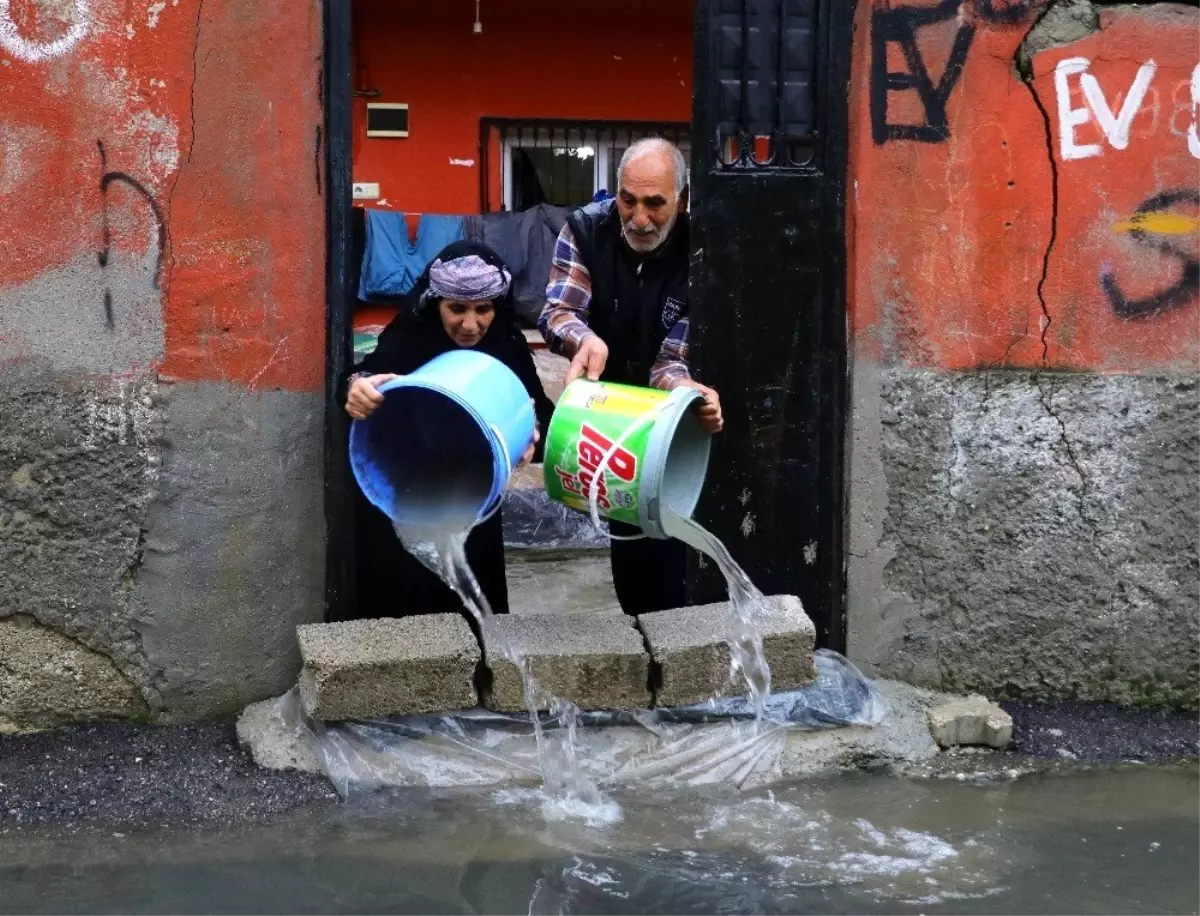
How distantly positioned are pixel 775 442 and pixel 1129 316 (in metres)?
1.06

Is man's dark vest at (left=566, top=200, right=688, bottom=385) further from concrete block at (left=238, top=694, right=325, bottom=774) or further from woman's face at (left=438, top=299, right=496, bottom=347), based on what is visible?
concrete block at (left=238, top=694, right=325, bottom=774)

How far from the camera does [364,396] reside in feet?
10.4

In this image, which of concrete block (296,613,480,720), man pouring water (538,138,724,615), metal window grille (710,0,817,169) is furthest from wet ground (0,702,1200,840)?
metal window grille (710,0,817,169)

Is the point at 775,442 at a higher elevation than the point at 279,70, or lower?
lower

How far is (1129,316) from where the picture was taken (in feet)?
12.5

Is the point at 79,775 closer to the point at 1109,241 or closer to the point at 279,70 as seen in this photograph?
the point at 279,70

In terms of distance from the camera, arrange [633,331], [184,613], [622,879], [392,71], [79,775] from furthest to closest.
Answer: [392,71] → [633,331] → [184,613] → [79,775] → [622,879]

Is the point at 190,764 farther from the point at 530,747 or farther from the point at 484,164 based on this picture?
the point at 484,164

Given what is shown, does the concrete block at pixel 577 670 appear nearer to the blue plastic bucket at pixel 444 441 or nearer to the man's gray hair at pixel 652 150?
the blue plastic bucket at pixel 444 441

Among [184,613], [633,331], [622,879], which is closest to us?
[622,879]

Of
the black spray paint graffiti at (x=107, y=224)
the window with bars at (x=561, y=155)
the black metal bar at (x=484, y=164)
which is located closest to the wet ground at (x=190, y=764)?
the black spray paint graffiti at (x=107, y=224)

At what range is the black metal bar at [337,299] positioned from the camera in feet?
11.7

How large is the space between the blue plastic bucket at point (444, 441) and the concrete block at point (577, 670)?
37cm

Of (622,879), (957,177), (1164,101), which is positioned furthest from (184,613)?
(1164,101)
